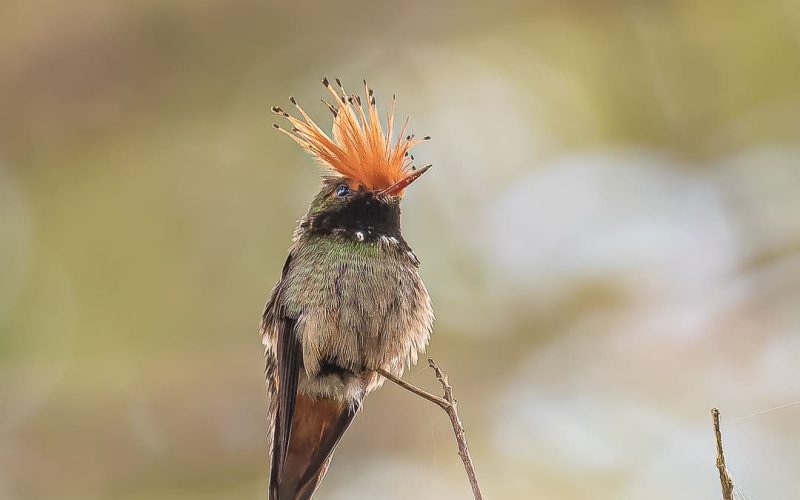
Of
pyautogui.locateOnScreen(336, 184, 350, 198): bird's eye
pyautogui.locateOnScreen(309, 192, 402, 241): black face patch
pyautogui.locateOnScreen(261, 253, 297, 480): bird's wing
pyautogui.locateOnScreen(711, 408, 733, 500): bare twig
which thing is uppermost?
pyautogui.locateOnScreen(336, 184, 350, 198): bird's eye

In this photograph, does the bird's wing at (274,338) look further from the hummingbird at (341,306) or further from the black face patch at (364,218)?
the black face patch at (364,218)

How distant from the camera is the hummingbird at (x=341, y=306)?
10.8ft

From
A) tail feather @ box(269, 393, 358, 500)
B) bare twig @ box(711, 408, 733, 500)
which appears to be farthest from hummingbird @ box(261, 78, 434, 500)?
bare twig @ box(711, 408, 733, 500)

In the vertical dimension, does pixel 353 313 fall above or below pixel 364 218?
below

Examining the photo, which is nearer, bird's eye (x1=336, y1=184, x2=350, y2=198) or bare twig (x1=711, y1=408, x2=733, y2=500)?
bare twig (x1=711, y1=408, x2=733, y2=500)

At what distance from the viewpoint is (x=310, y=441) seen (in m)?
3.38

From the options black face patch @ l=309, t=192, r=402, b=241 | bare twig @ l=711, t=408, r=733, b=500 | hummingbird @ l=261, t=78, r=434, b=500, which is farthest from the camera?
black face patch @ l=309, t=192, r=402, b=241

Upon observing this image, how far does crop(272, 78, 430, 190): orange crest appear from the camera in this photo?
3438mm

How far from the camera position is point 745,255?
6.79 metres

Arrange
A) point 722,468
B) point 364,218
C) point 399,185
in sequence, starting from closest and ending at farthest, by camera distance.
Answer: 1. point 722,468
2. point 399,185
3. point 364,218

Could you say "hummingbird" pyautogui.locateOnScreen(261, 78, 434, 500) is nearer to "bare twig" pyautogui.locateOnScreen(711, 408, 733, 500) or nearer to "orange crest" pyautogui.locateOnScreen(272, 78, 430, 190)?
"orange crest" pyautogui.locateOnScreen(272, 78, 430, 190)

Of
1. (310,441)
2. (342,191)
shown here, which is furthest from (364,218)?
(310,441)

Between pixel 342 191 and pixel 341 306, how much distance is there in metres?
0.52

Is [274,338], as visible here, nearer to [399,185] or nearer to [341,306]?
[341,306]
